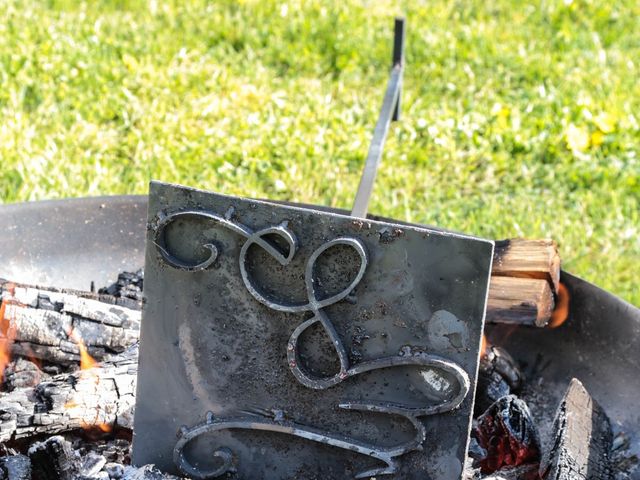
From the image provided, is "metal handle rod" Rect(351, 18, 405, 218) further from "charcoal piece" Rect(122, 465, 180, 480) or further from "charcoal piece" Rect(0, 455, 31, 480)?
"charcoal piece" Rect(0, 455, 31, 480)

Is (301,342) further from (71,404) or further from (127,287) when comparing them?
(127,287)

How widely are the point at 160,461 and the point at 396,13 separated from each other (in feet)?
14.2

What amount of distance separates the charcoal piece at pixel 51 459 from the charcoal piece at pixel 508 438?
98 centimetres

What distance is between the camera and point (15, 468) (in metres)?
2.05

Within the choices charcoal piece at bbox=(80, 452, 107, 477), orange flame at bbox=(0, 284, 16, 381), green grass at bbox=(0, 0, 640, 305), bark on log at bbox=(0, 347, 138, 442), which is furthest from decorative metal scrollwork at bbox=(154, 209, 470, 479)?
green grass at bbox=(0, 0, 640, 305)

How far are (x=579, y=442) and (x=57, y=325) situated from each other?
134cm

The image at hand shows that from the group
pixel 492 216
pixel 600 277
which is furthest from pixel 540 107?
pixel 600 277

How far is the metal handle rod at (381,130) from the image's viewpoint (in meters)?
2.78

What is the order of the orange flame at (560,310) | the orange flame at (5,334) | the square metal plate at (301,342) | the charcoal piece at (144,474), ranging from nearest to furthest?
the square metal plate at (301,342) < the charcoal piece at (144,474) < the orange flame at (5,334) < the orange flame at (560,310)

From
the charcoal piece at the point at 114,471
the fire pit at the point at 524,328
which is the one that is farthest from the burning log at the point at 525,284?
the charcoal piece at the point at 114,471

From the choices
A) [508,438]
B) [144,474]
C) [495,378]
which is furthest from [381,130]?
[144,474]

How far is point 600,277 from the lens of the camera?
12.6 ft

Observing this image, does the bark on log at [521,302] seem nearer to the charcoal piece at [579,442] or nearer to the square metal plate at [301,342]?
the charcoal piece at [579,442]

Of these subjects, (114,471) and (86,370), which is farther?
(86,370)
